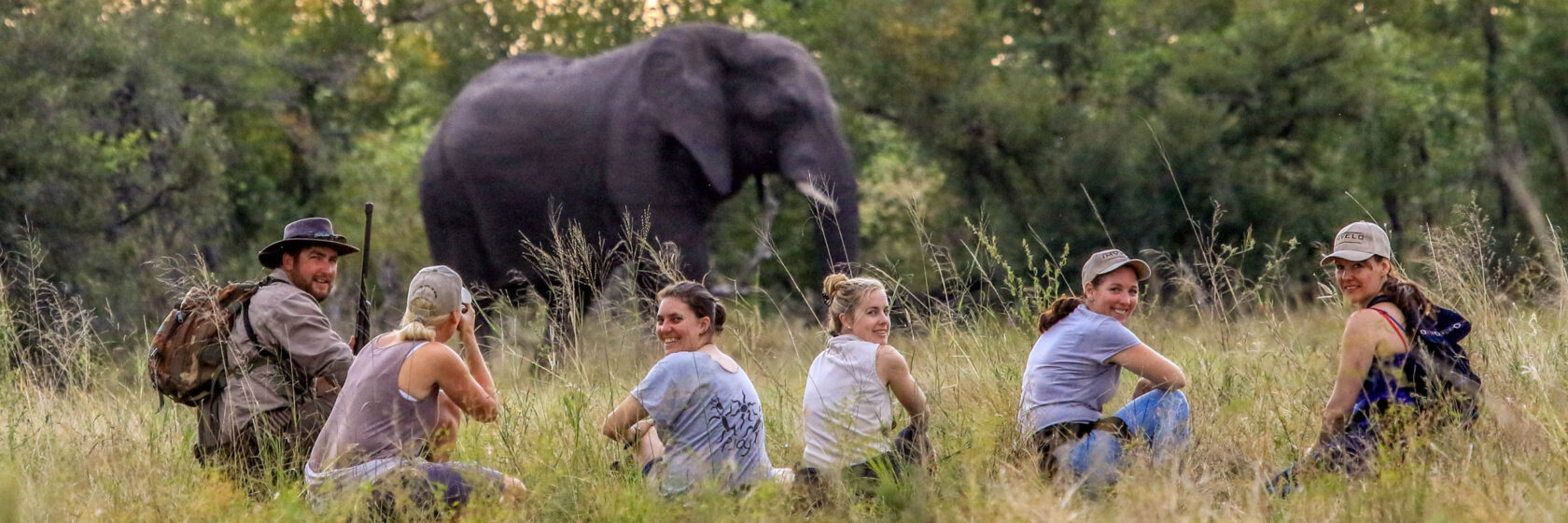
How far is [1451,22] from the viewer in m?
17.2

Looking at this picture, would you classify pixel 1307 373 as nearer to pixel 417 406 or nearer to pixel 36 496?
pixel 417 406

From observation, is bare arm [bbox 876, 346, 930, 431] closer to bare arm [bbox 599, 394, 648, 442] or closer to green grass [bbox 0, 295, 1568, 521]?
green grass [bbox 0, 295, 1568, 521]

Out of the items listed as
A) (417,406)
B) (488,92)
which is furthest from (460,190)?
(417,406)

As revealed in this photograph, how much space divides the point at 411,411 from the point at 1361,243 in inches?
119

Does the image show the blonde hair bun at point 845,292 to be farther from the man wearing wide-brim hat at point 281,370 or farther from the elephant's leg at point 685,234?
the elephant's leg at point 685,234

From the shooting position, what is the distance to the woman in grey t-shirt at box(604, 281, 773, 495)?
18.1 feet

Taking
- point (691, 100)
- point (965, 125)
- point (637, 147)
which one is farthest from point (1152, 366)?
point (965, 125)

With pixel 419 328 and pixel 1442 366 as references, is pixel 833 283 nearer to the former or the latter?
pixel 419 328

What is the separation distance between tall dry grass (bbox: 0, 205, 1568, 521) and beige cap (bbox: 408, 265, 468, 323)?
0.64 meters

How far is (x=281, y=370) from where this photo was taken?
6.12 metres

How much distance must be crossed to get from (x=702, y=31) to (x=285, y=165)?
6295mm

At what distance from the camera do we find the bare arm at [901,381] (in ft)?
17.9

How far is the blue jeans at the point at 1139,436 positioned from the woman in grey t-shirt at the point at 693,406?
101 centimetres

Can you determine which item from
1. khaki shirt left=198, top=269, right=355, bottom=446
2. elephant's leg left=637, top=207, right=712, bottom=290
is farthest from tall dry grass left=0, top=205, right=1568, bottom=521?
elephant's leg left=637, top=207, right=712, bottom=290
